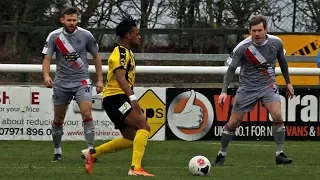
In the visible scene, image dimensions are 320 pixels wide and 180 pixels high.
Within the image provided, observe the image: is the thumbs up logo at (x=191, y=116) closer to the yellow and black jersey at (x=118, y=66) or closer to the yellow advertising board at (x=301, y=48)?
the yellow advertising board at (x=301, y=48)

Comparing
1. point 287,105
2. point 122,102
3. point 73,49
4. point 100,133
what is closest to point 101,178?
point 122,102

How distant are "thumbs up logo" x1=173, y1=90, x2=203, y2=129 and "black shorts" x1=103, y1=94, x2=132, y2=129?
5.54 meters

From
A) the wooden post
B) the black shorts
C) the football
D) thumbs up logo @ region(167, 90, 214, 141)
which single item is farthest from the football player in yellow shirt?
the wooden post

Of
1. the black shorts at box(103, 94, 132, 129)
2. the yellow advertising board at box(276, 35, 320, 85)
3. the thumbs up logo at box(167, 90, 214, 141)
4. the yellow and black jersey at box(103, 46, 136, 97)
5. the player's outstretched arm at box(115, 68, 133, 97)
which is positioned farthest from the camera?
the yellow advertising board at box(276, 35, 320, 85)

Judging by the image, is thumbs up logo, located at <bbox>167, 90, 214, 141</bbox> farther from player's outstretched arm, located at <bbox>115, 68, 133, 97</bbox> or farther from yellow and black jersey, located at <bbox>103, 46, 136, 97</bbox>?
player's outstretched arm, located at <bbox>115, 68, 133, 97</bbox>

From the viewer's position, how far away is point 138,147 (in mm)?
8633

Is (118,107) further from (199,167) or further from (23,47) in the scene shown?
(23,47)

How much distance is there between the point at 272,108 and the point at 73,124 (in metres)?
4.98

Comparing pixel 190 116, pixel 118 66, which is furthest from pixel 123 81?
pixel 190 116

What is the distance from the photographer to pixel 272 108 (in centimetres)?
1023

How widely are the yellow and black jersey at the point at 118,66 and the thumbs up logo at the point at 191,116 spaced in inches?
216

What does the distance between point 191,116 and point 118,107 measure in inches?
225

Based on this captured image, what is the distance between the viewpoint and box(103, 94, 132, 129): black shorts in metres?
8.83

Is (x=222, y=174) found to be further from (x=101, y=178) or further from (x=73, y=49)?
(x=73, y=49)
